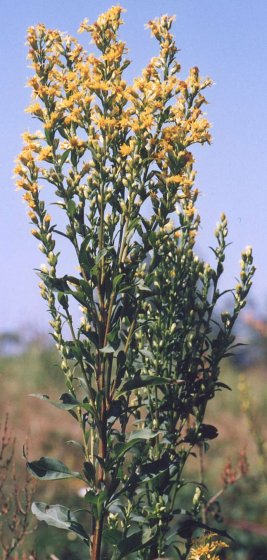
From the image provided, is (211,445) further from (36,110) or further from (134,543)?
(36,110)

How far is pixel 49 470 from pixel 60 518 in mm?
211

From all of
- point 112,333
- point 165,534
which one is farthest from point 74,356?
point 165,534

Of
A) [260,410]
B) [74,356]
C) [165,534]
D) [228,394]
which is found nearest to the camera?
[74,356]

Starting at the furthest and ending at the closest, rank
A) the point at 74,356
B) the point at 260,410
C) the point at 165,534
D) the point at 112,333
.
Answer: the point at 260,410, the point at 165,534, the point at 74,356, the point at 112,333

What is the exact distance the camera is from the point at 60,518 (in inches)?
97.0

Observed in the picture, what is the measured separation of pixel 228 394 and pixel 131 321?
35.5 ft

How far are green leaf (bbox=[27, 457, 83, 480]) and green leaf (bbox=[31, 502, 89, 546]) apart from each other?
187 mm

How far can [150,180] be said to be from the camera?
238cm

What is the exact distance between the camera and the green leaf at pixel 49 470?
2.35 meters

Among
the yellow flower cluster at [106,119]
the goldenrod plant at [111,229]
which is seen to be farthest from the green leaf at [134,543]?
the yellow flower cluster at [106,119]

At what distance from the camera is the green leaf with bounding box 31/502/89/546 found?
2.43 meters

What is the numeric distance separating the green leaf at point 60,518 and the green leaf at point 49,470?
0.19 metres

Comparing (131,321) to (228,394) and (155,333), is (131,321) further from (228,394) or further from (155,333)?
(228,394)

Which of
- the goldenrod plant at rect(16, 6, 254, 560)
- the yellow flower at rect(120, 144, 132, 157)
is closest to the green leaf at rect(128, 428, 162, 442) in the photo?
the goldenrod plant at rect(16, 6, 254, 560)
